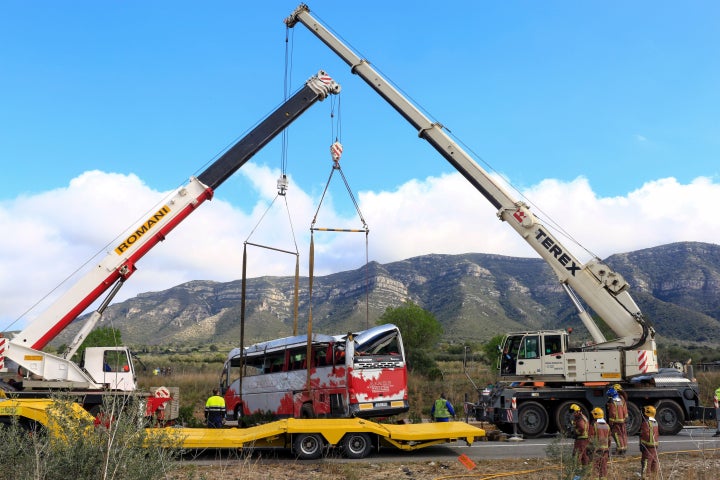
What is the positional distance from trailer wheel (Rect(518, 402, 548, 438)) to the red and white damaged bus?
3953 millimetres

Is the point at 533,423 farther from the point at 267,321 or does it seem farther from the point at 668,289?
the point at 668,289

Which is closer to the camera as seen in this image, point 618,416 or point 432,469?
point 432,469

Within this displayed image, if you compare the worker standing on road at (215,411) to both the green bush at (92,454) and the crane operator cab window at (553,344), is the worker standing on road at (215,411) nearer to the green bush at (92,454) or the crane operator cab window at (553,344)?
the crane operator cab window at (553,344)

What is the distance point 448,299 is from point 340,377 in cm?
9690

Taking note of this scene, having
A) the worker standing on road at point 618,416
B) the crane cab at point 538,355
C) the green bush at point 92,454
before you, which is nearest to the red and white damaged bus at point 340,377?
the crane cab at point 538,355

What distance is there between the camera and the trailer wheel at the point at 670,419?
1880cm

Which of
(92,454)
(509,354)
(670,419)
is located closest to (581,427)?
(509,354)

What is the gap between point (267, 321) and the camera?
107 meters

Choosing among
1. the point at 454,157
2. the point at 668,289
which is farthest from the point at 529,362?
the point at 668,289

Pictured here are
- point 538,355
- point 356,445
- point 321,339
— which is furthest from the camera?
point 538,355

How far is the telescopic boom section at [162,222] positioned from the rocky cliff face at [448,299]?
7082cm

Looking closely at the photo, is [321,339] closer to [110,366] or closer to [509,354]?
[509,354]

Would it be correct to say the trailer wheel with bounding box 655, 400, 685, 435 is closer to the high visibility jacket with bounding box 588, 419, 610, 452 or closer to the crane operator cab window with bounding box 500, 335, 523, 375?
the crane operator cab window with bounding box 500, 335, 523, 375

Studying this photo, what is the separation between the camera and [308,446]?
13523mm
